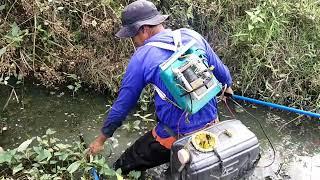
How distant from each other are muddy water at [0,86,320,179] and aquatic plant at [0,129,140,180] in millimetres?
482

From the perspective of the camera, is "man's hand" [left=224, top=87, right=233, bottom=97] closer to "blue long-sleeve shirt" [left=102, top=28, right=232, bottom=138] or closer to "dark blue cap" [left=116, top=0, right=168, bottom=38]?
"blue long-sleeve shirt" [left=102, top=28, right=232, bottom=138]

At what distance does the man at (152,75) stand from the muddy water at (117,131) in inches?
47.3

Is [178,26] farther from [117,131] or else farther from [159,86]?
[159,86]

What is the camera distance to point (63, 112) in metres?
5.41

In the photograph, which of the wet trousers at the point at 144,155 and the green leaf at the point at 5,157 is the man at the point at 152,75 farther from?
the green leaf at the point at 5,157

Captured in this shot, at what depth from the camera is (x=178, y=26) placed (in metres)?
6.07

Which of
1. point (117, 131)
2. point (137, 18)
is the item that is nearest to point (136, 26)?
point (137, 18)

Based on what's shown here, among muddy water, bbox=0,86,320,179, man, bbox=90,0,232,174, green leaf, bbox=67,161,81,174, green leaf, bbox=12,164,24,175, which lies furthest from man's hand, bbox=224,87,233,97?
green leaf, bbox=12,164,24,175

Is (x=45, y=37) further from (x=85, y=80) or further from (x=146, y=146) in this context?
(x=146, y=146)

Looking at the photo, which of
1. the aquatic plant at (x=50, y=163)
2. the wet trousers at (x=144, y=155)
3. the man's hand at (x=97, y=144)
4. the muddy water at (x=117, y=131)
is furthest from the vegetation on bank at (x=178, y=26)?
the man's hand at (x=97, y=144)

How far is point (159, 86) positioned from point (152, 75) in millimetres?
118

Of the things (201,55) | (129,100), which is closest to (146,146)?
(129,100)

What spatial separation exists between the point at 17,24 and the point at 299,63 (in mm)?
3607

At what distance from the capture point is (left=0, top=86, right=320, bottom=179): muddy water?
4903 millimetres
